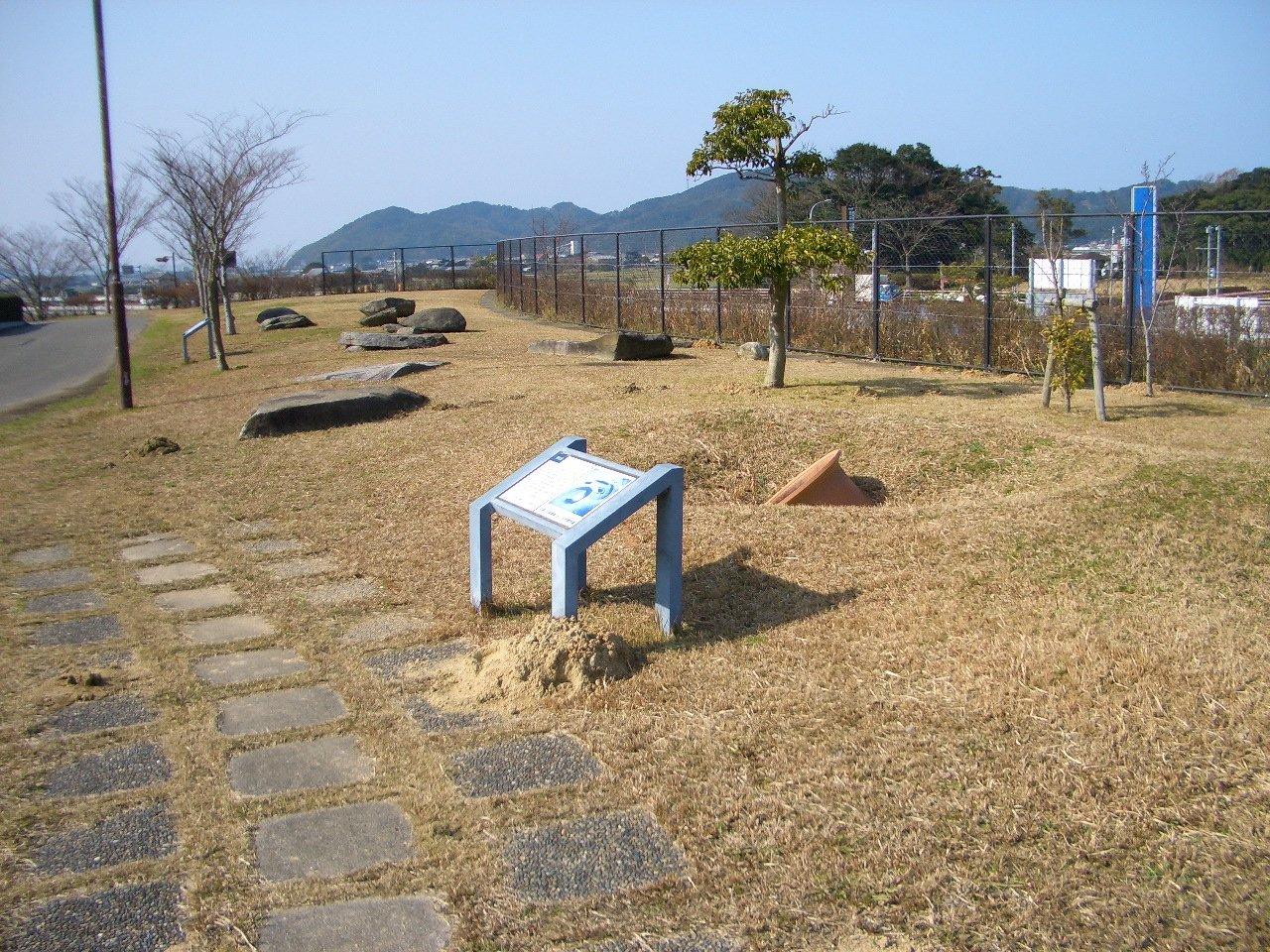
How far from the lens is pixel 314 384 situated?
590 inches

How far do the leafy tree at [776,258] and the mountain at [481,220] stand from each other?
3621 inches

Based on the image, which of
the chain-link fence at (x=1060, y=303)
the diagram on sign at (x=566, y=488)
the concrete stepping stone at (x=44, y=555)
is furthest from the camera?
the chain-link fence at (x=1060, y=303)

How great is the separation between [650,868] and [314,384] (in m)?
12.5

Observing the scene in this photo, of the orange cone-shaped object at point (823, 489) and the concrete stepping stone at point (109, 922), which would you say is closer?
the concrete stepping stone at point (109, 922)

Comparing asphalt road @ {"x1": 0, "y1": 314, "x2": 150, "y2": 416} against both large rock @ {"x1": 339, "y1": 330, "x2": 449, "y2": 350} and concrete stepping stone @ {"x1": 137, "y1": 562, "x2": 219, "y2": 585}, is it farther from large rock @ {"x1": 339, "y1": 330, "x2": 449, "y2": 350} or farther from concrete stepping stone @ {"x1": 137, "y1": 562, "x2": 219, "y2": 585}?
concrete stepping stone @ {"x1": 137, "y1": 562, "x2": 219, "y2": 585}

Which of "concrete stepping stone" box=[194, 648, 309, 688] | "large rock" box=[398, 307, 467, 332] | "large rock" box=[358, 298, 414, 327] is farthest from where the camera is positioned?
"large rock" box=[358, 298, 414, 327]

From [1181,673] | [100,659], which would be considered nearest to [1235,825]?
[1181,673]

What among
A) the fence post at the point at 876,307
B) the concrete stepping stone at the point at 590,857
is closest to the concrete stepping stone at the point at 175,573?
the concrete stepping stone at the point at 590,857

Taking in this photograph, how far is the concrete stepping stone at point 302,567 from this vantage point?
6.72 meters

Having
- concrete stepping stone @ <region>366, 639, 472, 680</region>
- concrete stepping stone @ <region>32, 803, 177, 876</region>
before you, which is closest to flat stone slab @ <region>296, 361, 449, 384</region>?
concrete stepping stone @ <region>366, 639, 472, 680</region>

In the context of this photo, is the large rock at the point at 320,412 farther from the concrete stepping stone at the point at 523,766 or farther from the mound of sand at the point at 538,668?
the concrete stepping stone at the point at 523,766

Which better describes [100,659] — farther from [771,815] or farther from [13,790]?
[771,815]

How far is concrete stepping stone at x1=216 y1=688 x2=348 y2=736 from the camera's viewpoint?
4.50m

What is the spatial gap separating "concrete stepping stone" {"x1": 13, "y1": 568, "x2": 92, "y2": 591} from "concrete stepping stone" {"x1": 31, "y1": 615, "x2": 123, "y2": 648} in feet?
2.70
